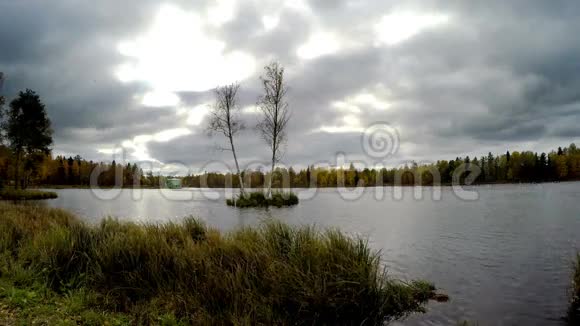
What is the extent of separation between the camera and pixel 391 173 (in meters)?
181

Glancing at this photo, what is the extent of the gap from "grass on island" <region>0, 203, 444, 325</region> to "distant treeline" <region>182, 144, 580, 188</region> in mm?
101968

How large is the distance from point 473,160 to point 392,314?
18357 cm

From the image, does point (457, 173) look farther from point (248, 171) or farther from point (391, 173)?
point (248, 171)

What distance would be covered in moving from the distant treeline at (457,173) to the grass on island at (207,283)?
4014 inches

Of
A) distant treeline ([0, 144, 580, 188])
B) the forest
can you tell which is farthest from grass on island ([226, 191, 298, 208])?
distant treeline ([0, 144, 580, 188])

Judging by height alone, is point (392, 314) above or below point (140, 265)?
below

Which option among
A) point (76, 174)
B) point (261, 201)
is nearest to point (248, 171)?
point (261, 201)

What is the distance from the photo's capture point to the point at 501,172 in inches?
5733

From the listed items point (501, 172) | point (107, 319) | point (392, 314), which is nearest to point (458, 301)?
point (392, 314)

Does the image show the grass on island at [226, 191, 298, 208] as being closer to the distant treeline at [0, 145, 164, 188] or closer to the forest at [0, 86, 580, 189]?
the forest at [0, 86, 580, 189]

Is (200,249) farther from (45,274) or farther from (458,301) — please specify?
(458,301)

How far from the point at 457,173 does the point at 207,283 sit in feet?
532

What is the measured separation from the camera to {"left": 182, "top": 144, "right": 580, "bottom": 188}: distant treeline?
13423 centimetres

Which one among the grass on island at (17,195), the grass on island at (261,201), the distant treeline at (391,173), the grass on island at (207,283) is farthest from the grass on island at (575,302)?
the distant treeline at (391,173)
